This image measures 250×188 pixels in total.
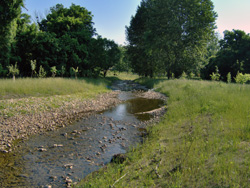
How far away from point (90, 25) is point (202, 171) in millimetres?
47621

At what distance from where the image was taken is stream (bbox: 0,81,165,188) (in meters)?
5.95

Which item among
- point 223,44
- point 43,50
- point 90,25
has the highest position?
point 90,25

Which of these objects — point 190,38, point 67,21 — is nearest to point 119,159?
point 190,38

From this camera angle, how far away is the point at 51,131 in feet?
33.6

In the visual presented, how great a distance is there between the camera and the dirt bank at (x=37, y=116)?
366 inches

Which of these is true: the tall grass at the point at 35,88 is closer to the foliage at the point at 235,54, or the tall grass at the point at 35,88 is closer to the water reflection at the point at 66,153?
the water reflection at the point at 66,153

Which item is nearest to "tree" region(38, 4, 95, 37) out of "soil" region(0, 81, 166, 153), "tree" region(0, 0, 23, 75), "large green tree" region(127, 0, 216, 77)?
"tree" region(0, 0, 23, 75)

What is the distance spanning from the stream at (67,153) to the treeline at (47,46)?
675 inches

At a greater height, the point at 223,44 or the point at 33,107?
the point at 223,44

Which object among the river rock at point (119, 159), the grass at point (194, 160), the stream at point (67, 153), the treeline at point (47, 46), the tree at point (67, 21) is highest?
the tree at point (67, 21)

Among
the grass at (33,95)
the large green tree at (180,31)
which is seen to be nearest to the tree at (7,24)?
the grass at (33,95)

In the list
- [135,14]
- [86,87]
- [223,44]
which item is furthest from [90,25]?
[223,44]

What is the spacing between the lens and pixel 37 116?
1216 centimetres

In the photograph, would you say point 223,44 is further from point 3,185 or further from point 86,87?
point 3,185
